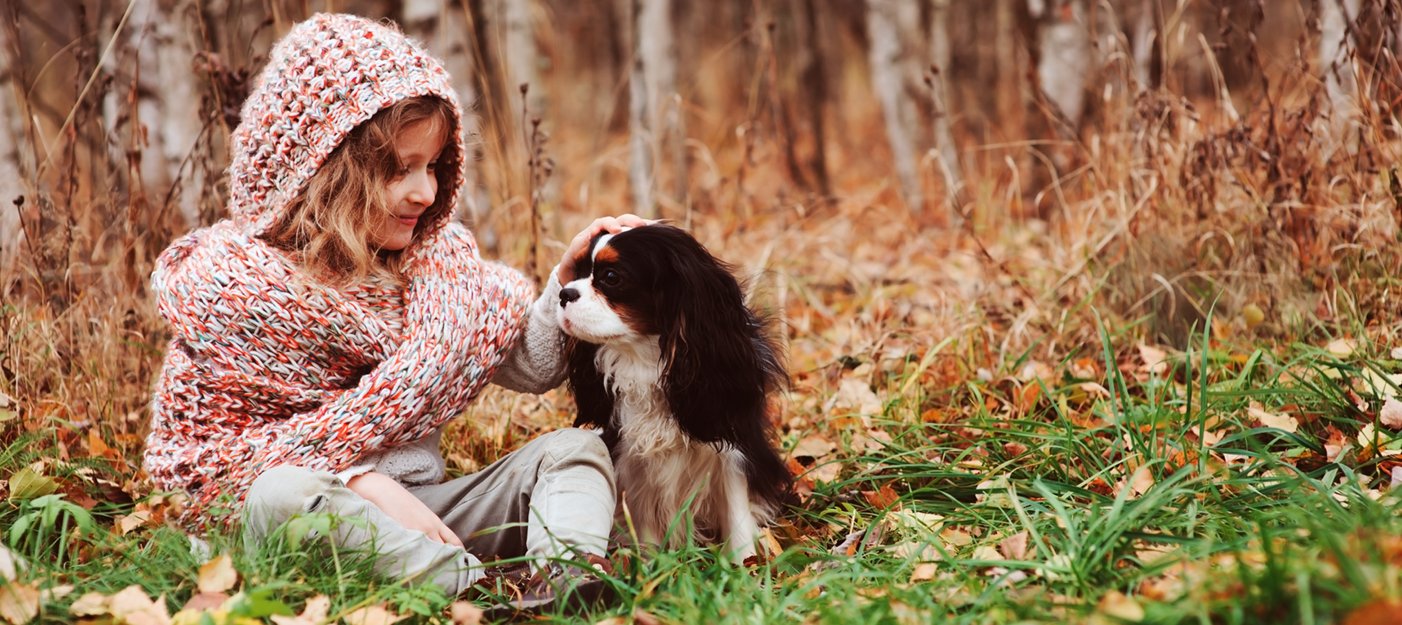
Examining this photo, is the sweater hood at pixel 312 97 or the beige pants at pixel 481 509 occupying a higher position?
the sweater hood at pixel 312 97

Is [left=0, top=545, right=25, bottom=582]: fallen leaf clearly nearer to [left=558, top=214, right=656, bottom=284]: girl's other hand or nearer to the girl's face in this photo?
the girl's face

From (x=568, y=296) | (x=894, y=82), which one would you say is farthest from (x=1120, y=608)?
(x=894, y=82)

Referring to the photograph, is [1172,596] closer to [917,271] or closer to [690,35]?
[917,271]

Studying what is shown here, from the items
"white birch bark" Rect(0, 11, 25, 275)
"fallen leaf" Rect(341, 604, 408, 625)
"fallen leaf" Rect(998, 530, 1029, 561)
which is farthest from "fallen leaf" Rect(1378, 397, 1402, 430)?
"white birch bark" Rect(0, 11, 25, 275)

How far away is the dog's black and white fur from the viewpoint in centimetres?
224

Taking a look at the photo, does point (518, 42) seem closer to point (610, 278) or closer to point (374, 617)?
point (610, 278)

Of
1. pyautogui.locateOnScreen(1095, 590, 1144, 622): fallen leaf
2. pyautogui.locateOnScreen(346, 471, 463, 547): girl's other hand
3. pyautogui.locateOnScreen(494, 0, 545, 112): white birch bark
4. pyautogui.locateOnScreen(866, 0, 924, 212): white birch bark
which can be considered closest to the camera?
pyautogui.locateOnScreen(1095, 590, 1144, 622): fallen leaf

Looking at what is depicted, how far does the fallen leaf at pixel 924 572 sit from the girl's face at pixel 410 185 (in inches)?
54.2

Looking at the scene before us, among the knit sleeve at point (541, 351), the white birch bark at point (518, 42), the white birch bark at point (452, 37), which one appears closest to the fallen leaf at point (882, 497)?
the knit sleeve at point (541, 351)

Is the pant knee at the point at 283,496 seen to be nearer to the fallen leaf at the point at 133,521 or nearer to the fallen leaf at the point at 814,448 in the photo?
the fallen leaf at the point at 133,521

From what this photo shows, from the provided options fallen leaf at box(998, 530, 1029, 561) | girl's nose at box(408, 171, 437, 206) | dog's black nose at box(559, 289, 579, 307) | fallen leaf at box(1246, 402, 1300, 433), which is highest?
girl's nose at box(408, 171, 437, 206)

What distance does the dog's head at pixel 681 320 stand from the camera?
7.33 ft

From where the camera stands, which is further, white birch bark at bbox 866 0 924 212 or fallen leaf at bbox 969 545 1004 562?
white birch bark at bbox 866 0 924 212

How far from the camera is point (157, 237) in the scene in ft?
11.0
